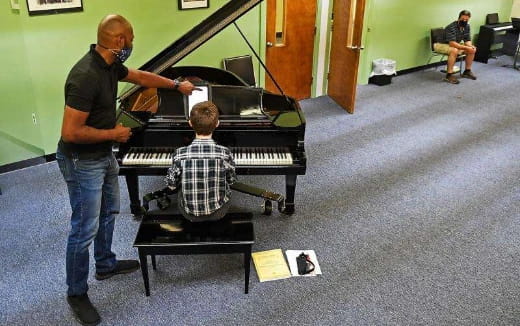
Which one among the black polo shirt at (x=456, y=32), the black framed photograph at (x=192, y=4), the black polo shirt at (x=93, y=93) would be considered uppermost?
the black framed photograph at (x=192, y=4)

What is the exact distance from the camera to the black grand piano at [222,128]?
10.8 ft

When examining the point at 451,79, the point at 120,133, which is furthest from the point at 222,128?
the point at 451,79

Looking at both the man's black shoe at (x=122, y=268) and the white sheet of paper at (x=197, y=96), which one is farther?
the white sheet of paper at (x=197, y=96)

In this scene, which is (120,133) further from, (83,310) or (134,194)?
(134,194)

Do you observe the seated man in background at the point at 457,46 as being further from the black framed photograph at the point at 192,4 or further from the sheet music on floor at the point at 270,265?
the sheet music on floor at the point at 270,265

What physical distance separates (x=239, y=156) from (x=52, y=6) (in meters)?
2.38

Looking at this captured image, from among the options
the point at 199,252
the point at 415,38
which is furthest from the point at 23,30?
the point at 415,38

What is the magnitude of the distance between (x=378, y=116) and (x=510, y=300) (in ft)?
11.8

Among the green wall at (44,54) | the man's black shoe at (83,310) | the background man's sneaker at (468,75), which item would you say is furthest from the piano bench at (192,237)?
the background man's sneaker at (468,75)

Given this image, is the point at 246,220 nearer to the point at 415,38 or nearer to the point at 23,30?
the point at 23,30

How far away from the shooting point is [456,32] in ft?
26.7

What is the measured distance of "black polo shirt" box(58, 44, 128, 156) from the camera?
2211mm

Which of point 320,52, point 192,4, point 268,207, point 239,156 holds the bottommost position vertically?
point 268,207

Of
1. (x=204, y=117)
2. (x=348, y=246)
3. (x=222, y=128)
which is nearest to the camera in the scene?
(x=204, y=117)
